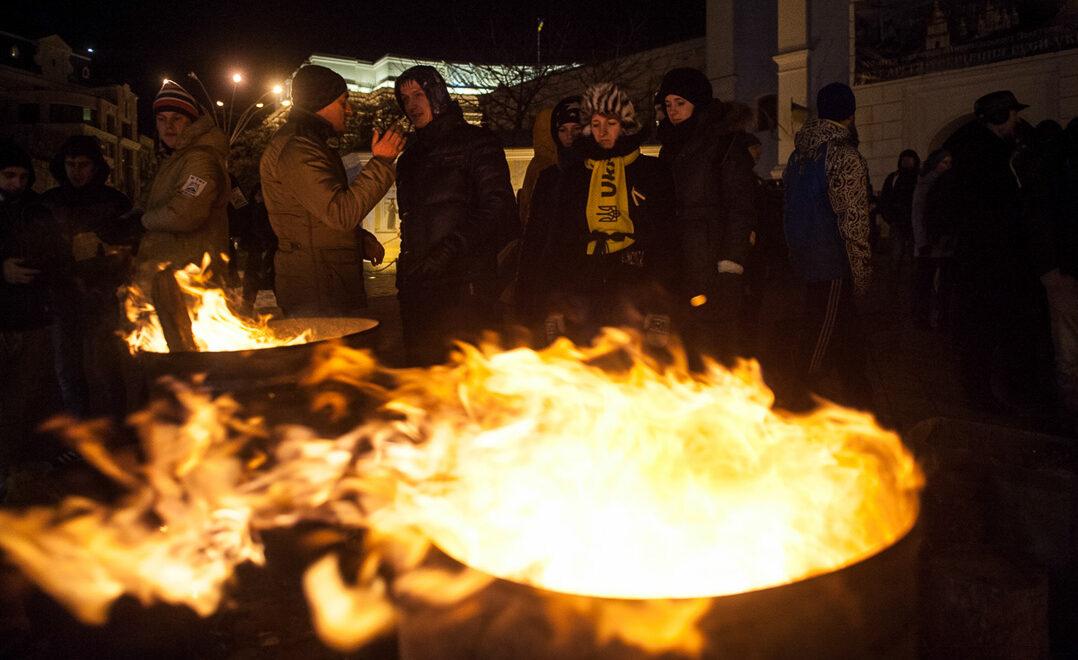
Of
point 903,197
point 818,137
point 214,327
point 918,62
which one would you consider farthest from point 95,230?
point 918,62

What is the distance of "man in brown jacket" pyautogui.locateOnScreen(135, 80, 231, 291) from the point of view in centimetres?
444

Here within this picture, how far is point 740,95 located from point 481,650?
3094 cm

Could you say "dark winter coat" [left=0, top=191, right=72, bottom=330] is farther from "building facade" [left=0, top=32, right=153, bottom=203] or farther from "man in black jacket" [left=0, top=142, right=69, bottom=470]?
"building facade" [left=0, top=32, right=153, bottom=203]

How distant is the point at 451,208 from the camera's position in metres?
4.53

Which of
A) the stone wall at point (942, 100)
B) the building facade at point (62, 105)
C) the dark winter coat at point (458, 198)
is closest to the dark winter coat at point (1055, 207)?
the dark winter coat at point (458, 198)

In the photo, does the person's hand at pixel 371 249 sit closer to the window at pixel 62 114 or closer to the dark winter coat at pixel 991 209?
the dark winter coat at pixel 991 209

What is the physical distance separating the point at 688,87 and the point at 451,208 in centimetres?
174

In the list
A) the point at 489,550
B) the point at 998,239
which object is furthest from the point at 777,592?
the point at 998,239

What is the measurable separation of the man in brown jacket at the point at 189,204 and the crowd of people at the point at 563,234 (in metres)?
0.01

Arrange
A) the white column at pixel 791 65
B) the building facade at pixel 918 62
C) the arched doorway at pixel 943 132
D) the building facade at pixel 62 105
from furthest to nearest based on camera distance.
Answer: the building facade at pixel 62 105
the white column at pixel 791 65
the arched doorway at pixel 943 132
the building facade at pixel 918 62

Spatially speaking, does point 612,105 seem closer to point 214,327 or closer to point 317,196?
point 317,196

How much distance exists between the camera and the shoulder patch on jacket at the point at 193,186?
4434mm

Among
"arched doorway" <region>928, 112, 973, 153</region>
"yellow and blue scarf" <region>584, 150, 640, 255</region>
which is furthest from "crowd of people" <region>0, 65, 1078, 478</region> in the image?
"arched doorway" <region>928, 112, 973, 153</region>

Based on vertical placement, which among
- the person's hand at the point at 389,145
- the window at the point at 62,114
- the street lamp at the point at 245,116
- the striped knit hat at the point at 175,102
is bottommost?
the person's hand at the point at 389,145
